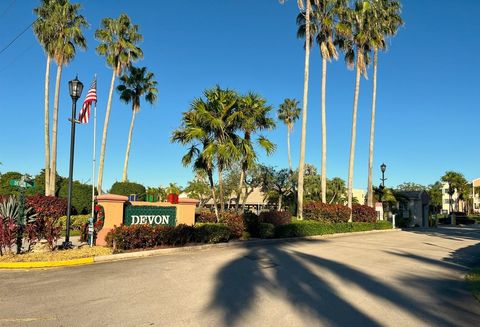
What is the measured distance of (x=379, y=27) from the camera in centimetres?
3341

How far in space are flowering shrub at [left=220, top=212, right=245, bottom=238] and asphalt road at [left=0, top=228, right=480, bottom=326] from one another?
4995 mm

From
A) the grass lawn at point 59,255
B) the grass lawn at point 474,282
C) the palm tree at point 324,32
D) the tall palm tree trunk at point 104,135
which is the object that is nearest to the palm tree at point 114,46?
the tall palm tree trunk at point 104,135

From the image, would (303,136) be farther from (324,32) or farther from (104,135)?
(104,135)

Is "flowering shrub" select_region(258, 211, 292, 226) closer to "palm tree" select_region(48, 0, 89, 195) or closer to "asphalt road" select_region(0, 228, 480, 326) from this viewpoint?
"asphalt road" select_region(0, 228, 480, 326)

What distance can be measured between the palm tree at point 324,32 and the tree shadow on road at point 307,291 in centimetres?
1730

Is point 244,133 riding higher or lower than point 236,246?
higher

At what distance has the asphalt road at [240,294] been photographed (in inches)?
242

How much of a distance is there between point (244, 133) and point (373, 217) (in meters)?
15.5

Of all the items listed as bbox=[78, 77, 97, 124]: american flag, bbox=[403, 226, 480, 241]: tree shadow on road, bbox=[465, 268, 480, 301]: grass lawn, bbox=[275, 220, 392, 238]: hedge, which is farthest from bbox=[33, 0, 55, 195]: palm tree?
bbox=[465, 268, 480, 301]: grass lawn

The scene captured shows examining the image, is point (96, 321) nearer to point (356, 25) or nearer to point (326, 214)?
point (326, 214)

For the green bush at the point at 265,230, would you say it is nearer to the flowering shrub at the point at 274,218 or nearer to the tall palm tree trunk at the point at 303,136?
the flowering shrub at the point at 274,218

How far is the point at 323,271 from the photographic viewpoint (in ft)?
33.9

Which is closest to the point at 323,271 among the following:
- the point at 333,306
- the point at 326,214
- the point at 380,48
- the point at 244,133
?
the point at 333,306

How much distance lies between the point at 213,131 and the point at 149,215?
225 inches
